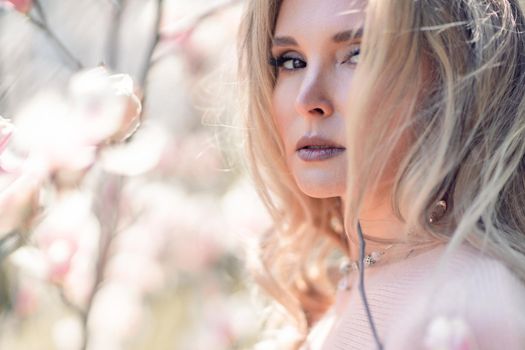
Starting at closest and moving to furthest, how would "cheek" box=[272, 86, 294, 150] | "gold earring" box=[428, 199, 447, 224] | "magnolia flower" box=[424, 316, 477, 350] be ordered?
"magnolia flower" box=[424, 316, 477, 350], "gold earring" box=[428, 199, 447, 224], "cheek" box=[272, 86, 294, 150]

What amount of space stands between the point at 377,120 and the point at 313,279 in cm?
70

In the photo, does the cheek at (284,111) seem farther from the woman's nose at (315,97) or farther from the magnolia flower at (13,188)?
the magnolia flower at (13,188)

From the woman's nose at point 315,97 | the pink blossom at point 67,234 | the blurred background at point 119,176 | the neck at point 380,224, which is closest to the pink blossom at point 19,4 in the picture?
the blurred background at point 119,176

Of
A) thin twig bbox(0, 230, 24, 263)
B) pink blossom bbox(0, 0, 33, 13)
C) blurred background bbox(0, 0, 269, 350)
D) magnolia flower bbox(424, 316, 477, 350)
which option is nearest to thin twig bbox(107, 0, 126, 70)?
blurred background bbox(0, 0, 269, 350)

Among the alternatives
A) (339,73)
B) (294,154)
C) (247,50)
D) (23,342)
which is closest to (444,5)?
(339,73)

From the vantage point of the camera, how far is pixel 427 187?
4.13 ft

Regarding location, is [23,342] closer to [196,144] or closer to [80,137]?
[80,137]

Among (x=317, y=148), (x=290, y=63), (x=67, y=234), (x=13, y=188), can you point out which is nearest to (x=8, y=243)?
(x=13, y=188)

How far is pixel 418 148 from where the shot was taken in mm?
1316

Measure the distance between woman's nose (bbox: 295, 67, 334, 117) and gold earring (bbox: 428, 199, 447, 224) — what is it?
21 cm

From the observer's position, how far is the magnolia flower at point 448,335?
1.01m

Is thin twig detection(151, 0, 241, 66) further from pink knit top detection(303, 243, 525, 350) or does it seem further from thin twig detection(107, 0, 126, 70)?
pink knit top detection(303, 243, 525, 350)

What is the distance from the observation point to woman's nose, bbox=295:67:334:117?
136 cm

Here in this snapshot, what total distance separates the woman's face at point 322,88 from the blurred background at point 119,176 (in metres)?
0.23
